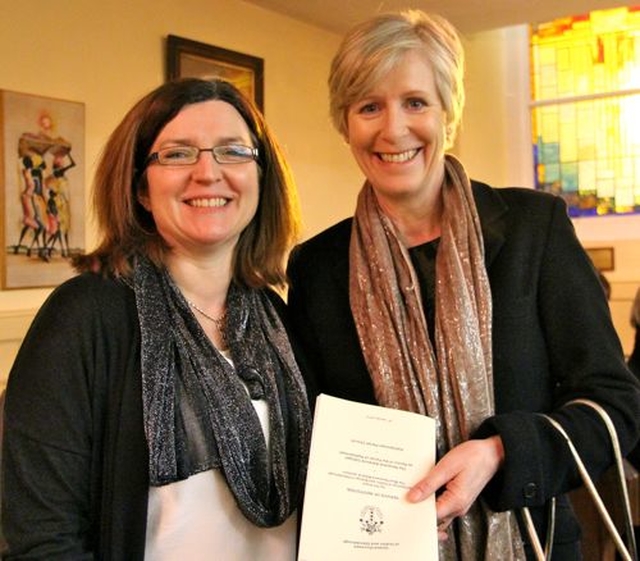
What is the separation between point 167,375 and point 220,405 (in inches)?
4.1

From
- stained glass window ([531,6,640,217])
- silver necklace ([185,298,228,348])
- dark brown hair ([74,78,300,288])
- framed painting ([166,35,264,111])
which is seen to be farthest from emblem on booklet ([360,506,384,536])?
stained glass window ([531,6,640,217])

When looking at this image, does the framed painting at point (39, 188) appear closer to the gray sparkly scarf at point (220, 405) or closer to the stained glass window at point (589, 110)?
the gray sparkly scarf at point (220, 405)

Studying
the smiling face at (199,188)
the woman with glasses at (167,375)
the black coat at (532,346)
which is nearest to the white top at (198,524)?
the woman with glasses at (167,375)

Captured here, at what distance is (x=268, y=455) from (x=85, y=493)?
31 cm

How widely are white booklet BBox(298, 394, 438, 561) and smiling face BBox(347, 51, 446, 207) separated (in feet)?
1.64

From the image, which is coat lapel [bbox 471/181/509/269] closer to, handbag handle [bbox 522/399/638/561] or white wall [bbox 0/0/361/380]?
handbag handle [bbox 522/399/638/561]

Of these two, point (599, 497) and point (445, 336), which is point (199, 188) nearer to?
point (445, 336)

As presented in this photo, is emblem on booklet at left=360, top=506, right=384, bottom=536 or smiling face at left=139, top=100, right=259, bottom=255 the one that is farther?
smiling face at left=139, top=100, right=259, bottom=255

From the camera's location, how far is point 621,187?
5223 mm

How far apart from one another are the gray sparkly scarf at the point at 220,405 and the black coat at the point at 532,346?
134mm

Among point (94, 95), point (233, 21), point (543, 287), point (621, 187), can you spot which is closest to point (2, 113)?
point (94, 95)

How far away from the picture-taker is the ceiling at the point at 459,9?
4105 millimetres

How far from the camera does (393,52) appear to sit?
153 centimetres

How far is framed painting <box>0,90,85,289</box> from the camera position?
3.15 meters
